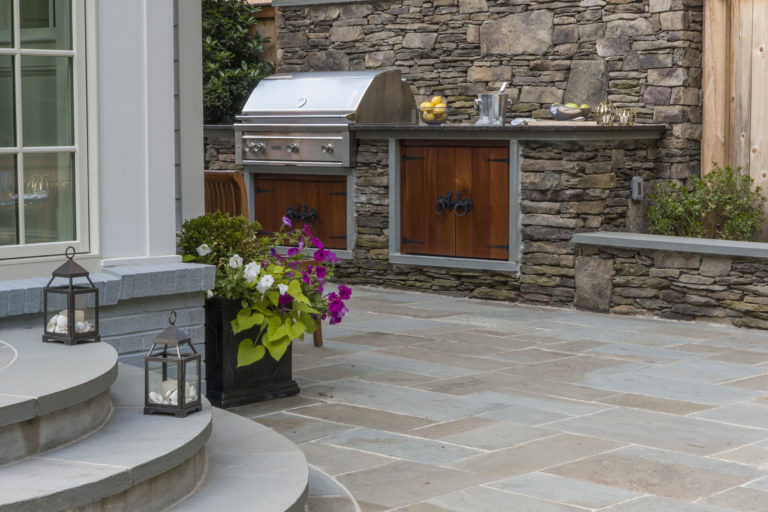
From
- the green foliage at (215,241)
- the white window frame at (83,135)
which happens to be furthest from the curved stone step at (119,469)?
the green foliage at (215,241)

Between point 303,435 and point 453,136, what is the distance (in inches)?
159

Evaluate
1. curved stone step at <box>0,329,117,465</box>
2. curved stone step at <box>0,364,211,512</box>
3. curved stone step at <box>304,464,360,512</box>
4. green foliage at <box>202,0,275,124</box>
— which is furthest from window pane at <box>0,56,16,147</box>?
green foliage at <box>202,0,275,124</box>

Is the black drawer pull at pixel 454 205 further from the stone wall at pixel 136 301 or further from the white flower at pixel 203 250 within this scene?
the stone wall at pixel 136 301

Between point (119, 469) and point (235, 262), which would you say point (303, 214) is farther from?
point (119, 469)

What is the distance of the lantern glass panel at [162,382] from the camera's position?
10.8ft

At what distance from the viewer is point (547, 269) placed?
24.7ft

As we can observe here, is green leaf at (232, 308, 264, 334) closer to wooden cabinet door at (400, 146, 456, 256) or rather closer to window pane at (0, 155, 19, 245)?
window pane at (0, 155, 19, 245)

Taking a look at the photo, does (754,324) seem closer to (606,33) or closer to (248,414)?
(606,33)

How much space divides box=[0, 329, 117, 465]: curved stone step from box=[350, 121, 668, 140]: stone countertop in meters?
4.42

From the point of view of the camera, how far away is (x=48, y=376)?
3.08 m

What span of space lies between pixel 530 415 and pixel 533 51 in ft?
14.8

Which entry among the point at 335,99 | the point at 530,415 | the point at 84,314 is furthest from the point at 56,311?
the point at 335,99

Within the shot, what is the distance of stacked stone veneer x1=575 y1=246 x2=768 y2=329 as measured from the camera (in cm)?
666

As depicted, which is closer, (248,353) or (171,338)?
(171,338)
